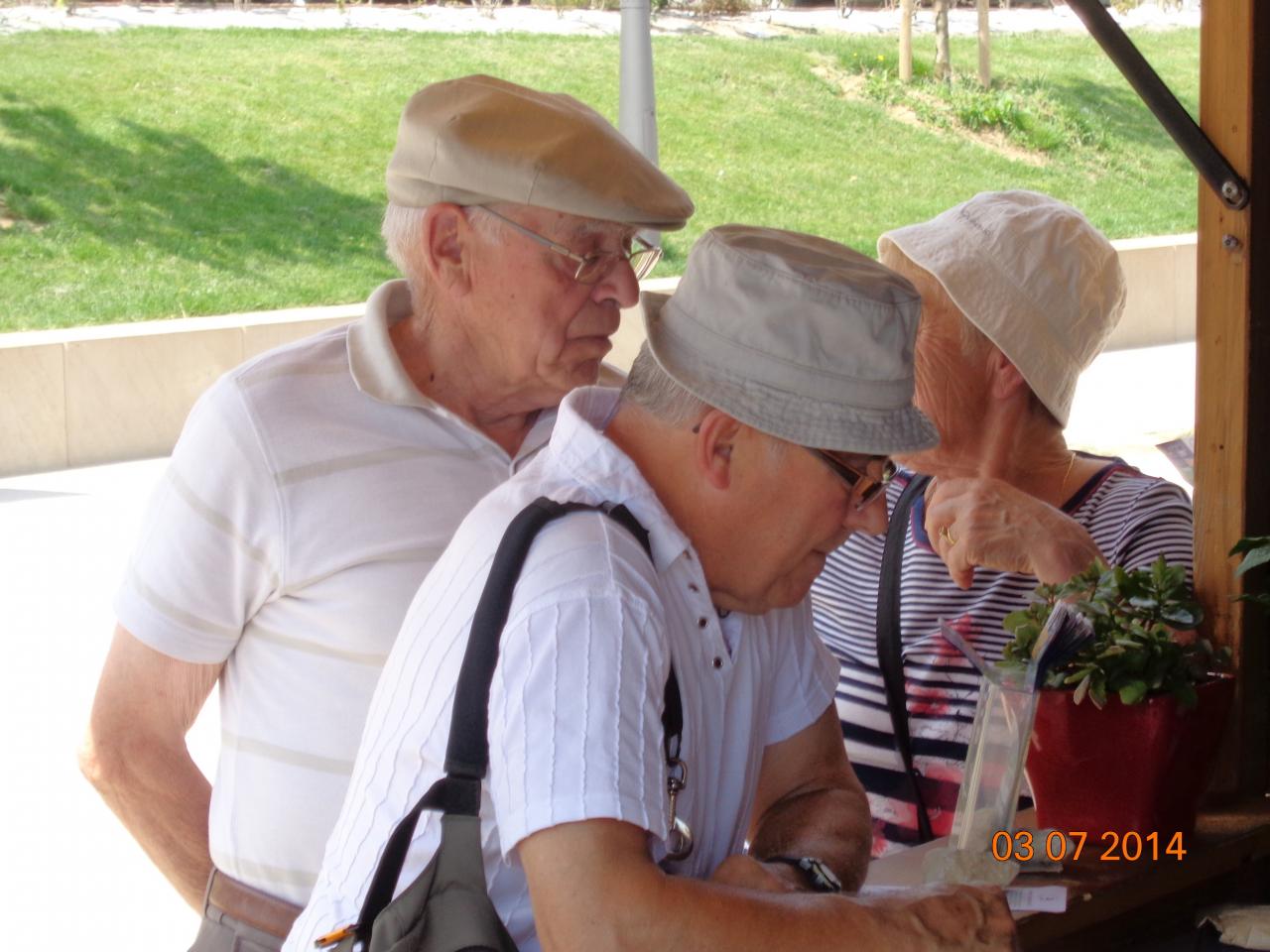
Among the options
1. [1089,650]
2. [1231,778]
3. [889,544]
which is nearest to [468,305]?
[889,544]

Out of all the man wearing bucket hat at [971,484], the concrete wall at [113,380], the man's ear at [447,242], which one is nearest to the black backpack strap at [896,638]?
the man wearing bucket hat at [971,484]

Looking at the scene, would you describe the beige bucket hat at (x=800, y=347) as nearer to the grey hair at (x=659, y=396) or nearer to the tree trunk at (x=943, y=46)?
the grey hair at (x=659, y=396)

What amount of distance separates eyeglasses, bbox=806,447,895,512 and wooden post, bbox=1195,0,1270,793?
840 millimetres

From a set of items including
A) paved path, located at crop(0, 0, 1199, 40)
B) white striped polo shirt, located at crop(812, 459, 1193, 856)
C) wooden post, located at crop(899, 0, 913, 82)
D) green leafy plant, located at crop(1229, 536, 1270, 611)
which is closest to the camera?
green leafy plant, located at crop(1229, 536, 1270, 611)

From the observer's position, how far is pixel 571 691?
1.38 meters

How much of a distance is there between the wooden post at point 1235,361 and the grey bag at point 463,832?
1.22 m

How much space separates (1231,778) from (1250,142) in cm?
92

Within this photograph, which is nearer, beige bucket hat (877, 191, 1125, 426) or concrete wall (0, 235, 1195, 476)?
beige bucket hat (877, 191, 1125, 426)

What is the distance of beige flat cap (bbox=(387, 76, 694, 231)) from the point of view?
7.35 ft

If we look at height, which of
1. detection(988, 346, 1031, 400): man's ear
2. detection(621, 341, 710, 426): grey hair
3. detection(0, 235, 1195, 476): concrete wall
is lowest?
detection(0, 235, 1195, 476): concrete wall

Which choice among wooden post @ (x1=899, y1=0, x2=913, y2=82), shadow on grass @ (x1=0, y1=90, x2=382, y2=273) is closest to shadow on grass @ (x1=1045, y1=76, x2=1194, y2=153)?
A: wooden post @ (x1=899, y1=0, x2=913, y2=82)

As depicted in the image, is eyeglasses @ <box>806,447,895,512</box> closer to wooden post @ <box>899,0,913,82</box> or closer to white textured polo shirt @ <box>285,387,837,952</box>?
white textured polo shirt @ <box>285,387,837,952</box>

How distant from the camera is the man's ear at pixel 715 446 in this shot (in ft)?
5.08
